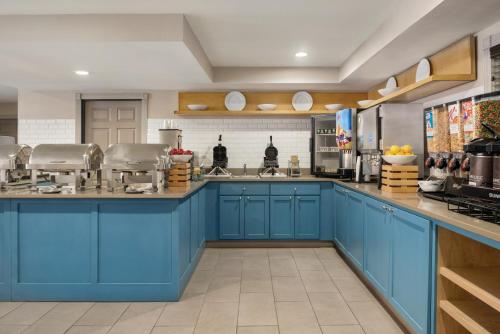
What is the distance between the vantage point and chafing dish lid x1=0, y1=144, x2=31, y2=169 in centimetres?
365

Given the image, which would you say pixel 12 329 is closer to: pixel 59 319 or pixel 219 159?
pixel 59 319

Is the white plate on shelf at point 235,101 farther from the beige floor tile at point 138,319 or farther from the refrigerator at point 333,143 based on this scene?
the beige floor tile at point 138,319

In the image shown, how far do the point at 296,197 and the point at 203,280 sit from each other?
6.35 feet

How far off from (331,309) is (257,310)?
2.01 ft

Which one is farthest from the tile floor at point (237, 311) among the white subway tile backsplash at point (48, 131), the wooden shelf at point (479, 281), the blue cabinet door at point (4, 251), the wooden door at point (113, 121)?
the white subway tile backsplash at point (48, 131)

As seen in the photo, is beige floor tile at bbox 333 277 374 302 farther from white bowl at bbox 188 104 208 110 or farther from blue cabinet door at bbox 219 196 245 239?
white bowl at bbox 188 104 208 110

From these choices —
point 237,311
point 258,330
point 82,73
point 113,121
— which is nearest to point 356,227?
point 237,311

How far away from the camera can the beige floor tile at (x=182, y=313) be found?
291 centimetres

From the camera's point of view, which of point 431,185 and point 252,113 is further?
point 252,113

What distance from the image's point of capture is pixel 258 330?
2791mm

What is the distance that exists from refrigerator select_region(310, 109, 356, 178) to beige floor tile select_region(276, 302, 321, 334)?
2.35m

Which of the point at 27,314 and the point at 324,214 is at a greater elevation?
the point at 324,214

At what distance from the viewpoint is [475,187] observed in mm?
2174

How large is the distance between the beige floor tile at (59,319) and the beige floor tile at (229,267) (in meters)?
1.41
